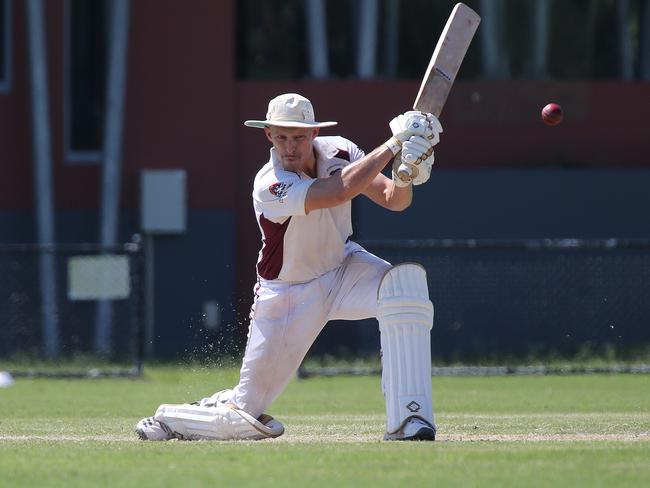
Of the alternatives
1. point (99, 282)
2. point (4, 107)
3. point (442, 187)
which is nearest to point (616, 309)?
point (442, 187)

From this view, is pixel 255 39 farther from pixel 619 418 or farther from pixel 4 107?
pixel 619 418

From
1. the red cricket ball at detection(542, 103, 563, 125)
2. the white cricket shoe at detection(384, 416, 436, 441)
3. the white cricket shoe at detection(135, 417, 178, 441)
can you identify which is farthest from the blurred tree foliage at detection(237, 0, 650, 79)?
the white cricket shoe at detection(384, 416, 436, 441)

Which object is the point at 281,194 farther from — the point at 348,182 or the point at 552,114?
the point at 552,114

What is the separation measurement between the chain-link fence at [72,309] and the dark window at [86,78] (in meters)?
1.38

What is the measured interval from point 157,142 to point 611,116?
546cm

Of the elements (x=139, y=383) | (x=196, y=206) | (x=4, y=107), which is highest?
(x=4, y=107)

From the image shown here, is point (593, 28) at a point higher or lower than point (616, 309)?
higher

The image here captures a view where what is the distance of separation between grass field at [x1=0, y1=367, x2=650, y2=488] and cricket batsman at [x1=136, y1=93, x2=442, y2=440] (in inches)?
9.1

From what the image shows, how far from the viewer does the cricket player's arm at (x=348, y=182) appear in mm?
7875

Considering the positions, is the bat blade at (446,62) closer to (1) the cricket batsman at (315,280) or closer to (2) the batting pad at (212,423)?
(1) the cricket batsman at (315,280)

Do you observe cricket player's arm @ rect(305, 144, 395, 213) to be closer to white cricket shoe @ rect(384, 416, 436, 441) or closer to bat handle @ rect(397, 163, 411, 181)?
bat handle @ rect(397, 163, 411, 181)

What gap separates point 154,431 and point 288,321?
949mm

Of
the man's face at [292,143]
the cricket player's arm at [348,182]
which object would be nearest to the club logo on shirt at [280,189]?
the cricket player's arm at [348,182]

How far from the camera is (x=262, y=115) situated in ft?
57.3
